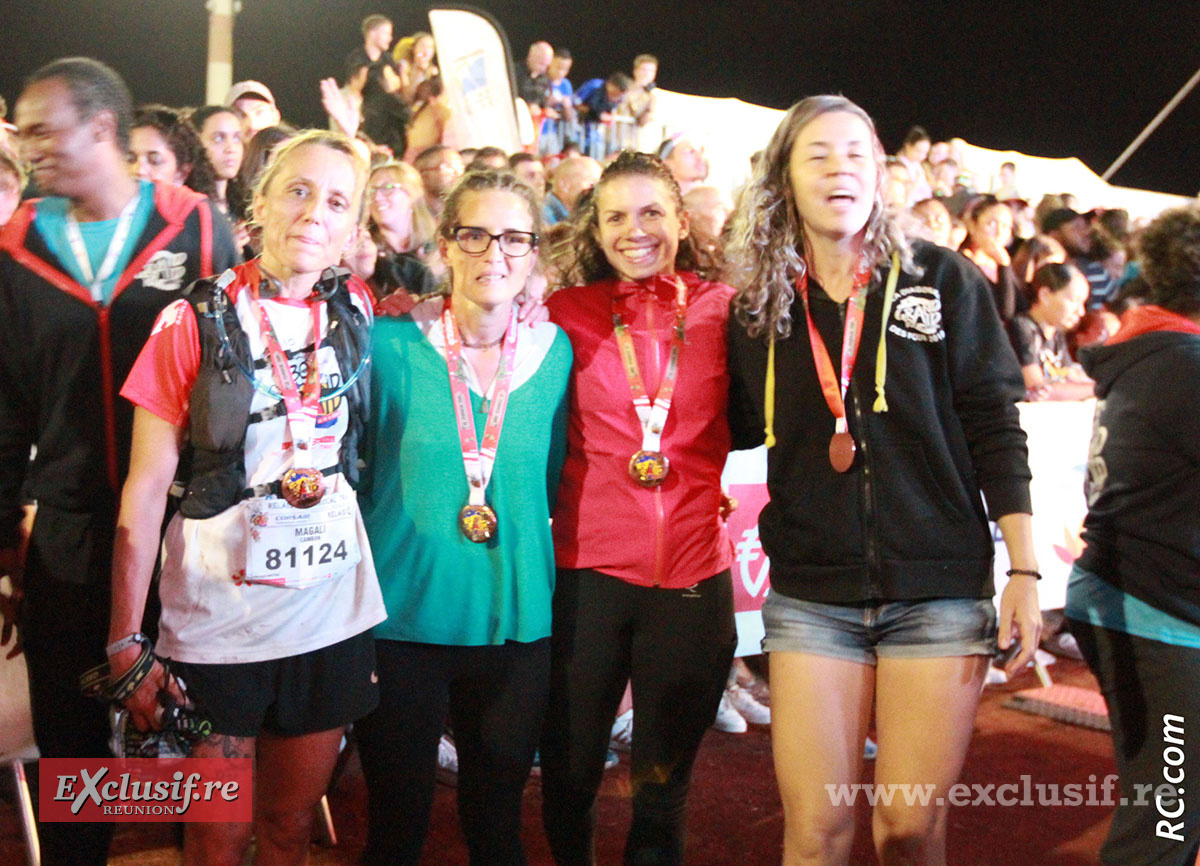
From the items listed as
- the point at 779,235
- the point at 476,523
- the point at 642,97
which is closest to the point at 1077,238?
the point at 642,97

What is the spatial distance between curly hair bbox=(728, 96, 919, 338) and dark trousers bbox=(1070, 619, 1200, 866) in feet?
4.50

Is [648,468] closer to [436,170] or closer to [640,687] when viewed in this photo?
[640,687]

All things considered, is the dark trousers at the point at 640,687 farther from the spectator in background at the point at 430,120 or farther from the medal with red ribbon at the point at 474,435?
the spectator in background at the point at 430,120

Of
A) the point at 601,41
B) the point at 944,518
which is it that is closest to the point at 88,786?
the point at 944,518

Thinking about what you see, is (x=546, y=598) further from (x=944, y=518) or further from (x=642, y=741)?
(x=944, y=518)

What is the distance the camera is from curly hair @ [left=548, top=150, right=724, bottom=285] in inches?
126

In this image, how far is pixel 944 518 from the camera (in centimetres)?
256

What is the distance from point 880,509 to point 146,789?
6.91 ft

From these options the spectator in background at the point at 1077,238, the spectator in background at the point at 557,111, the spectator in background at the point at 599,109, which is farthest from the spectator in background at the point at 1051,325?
the spectator in background at the point at 599,109

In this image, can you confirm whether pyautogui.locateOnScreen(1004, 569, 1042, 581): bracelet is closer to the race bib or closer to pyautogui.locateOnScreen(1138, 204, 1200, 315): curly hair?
pyautogui.locateOnScreen(1138, 204, 1200, 315): curly hair

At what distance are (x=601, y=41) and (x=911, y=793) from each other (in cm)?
2414

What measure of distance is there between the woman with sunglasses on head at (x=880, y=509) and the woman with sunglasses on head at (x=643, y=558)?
0.31 m

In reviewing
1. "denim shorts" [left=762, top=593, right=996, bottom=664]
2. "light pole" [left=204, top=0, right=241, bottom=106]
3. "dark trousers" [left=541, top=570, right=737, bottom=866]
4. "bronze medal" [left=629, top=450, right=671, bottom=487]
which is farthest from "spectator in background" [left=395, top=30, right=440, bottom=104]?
"denim shorts" [left=762, top=593, right=996, bottom=664]

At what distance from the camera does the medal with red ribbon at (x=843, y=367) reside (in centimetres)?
257
